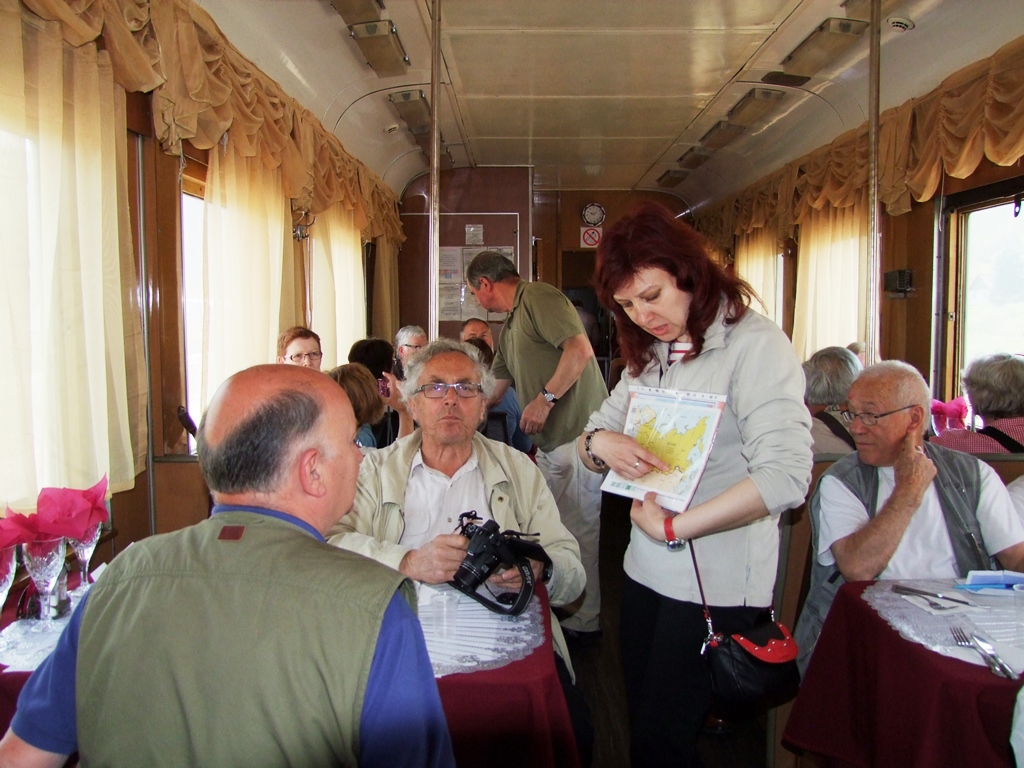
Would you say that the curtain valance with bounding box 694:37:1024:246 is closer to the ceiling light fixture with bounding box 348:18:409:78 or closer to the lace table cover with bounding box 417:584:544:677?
the ceiling light fixture with bounding box 348:18:409:78

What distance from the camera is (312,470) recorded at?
108 centimetres

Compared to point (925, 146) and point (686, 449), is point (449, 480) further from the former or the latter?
point (925, 146)

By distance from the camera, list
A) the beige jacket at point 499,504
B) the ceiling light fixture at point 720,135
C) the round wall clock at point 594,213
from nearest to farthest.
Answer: the beige jacket at point 499,504
the ceiling light fixture at point 720,135
the round wall clock at point 594,213

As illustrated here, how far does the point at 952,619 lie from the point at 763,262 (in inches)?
240

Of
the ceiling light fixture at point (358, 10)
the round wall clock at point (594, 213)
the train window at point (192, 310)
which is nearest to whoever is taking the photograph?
the train window at point (192, 310)

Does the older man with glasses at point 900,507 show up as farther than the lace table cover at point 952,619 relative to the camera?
Yes

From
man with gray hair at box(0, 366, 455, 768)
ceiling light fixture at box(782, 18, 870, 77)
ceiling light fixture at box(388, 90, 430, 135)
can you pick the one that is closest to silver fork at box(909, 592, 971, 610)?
man with gray hair at box(0, 366, 455, 768)

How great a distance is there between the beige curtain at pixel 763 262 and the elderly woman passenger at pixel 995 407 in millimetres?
4046

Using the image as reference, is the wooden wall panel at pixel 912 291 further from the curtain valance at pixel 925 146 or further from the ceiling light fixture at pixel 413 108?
the ceiling light fixture at pixel 413 108

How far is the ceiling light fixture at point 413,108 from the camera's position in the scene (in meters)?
5.11

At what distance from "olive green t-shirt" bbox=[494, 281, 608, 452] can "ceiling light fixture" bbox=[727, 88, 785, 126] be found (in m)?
2.88

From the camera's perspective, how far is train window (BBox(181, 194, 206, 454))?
11.1ft

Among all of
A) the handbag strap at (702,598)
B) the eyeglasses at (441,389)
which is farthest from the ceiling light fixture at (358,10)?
the handbag strap at (702,598)

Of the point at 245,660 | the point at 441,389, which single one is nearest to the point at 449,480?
the point at 441,389
